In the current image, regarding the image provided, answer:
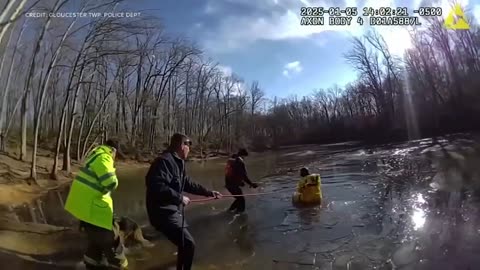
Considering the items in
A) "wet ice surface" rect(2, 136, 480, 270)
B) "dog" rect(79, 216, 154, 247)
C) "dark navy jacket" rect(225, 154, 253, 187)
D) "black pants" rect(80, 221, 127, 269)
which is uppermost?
"dark navy jacket" rect(225, 154, 253, 187)

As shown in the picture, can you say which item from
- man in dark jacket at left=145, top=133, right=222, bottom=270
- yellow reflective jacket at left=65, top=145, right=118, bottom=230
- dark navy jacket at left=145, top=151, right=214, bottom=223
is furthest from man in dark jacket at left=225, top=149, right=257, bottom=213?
yellow reflective jacket at left=65, top=145, right=118, bottom=230

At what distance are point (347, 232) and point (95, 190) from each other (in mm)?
5639

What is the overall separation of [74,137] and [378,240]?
41.3 meters

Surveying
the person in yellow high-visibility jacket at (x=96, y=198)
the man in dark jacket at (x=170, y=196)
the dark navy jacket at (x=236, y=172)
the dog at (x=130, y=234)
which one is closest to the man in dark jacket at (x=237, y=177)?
the dark navy jacket at (x=236, y=172)

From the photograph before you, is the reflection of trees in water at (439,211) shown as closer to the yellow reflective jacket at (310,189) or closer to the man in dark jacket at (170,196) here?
the yellow reflective jacket at (310,189)

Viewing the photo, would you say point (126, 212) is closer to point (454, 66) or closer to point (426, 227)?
point (426, 227)

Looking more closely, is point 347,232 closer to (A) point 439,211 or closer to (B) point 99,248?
(A) point 439,211

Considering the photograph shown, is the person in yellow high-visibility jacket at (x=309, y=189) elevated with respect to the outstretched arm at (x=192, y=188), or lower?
lower

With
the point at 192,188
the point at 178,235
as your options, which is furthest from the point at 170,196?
→ the point at 192,188

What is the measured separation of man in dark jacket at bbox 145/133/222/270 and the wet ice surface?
1.51m

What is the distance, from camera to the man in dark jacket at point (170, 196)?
205 inches

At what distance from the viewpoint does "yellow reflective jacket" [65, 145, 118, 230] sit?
4945mm

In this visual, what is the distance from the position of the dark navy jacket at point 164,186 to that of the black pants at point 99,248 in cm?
64

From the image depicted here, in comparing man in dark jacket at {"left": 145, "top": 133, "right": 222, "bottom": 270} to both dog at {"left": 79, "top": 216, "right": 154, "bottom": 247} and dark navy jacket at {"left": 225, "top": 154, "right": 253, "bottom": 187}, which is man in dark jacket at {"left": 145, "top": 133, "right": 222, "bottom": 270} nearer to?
dog at {"left": 79, "top": 216, "right": 154, "bottom": 247}
